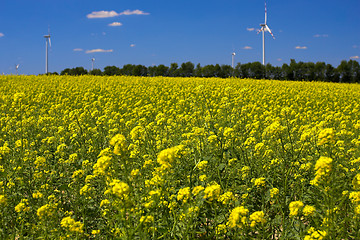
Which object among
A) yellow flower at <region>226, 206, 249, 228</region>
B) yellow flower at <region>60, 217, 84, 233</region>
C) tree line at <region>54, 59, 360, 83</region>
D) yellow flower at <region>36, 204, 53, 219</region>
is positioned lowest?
yellow flower at <region>60, 217, 84, 233</region>

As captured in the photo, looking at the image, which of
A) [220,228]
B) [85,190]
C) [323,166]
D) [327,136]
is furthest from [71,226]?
[327,136]

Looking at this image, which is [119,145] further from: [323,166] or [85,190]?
[323,166]

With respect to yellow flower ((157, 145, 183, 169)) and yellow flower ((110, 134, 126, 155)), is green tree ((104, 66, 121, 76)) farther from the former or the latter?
yellow flower ((157, 145, 183, 169))

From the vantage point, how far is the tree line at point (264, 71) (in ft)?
125

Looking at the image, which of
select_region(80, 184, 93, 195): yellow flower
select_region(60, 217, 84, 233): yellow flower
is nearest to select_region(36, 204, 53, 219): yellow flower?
select_region(60, 217, 84, 233): yellow flower

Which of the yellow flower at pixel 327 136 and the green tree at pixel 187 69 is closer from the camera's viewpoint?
the yellow flower at pixel 327 136

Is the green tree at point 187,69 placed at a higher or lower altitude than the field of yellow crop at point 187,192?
higher

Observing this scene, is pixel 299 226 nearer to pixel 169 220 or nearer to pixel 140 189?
pixel 169 220

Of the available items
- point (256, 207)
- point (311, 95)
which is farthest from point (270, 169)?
point (311, 95)

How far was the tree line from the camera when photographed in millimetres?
38094

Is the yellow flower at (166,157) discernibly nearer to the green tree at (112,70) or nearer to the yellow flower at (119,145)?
the yellow flower at (119,145)

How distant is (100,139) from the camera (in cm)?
656

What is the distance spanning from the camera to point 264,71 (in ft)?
124

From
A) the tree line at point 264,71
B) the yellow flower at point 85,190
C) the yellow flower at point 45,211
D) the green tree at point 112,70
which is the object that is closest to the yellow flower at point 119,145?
the yellow flower at point 45,211
